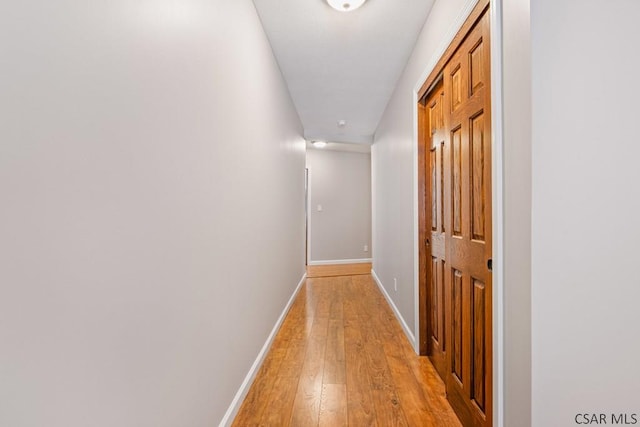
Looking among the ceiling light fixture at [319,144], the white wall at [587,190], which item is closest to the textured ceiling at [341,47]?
the white wall at [587,190]

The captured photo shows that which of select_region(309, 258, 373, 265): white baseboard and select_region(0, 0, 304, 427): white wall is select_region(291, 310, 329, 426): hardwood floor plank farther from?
select_region(309, 258, 373, 265): white baseboard

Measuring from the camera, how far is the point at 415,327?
2348mm

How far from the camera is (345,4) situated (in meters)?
1.89

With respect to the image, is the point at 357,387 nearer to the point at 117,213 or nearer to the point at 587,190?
the point at 587,190

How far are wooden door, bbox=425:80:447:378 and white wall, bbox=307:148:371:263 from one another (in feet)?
14.1

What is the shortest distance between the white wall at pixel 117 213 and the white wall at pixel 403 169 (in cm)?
126

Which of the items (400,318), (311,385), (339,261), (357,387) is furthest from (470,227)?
(339,261)

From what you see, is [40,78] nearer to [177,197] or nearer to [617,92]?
[177,197]

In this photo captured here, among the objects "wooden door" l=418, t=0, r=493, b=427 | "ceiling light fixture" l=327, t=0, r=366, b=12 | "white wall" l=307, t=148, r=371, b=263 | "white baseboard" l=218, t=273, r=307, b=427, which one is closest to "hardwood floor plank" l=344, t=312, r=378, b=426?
"wooden door" l=418, t=0, r=493, b=427

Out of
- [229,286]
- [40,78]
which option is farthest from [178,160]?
[229,286]

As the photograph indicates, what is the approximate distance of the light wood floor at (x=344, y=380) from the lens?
1.57 meters

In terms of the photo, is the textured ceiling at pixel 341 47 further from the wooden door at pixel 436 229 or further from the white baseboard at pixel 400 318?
the white baseboard at pixel 400 318

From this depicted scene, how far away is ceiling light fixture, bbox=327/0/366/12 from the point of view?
73.6 inches

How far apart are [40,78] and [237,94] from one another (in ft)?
3.88
